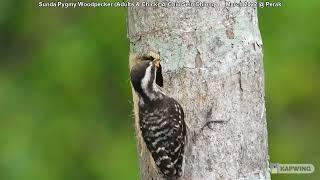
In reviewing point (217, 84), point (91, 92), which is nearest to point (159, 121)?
point (217, 84)

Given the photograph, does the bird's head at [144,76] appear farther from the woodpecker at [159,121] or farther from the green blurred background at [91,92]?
the green blurred background at [91,92]

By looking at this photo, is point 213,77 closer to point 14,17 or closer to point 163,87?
point 163,87

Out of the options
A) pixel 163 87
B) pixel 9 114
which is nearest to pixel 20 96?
pixel 9 114

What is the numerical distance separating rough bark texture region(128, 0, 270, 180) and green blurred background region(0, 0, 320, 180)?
2773 mm

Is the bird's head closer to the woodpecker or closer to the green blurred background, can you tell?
the woodpecker

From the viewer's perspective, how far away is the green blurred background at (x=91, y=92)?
8.36 meters

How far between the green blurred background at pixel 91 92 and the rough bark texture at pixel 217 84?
2773 millimetres

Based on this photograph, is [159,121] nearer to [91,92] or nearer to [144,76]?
[144,76]

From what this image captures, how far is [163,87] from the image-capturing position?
5504 mm

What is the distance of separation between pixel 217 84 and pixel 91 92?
3654mm

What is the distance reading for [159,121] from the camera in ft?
18.4

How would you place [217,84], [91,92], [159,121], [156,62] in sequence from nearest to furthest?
[217,84] → [156,62] → [159,121] → [91,92]

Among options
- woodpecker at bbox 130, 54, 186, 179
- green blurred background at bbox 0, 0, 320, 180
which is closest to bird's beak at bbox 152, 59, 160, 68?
woodpecker at bbox 130, 54, 186, 179

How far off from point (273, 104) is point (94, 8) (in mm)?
1792
